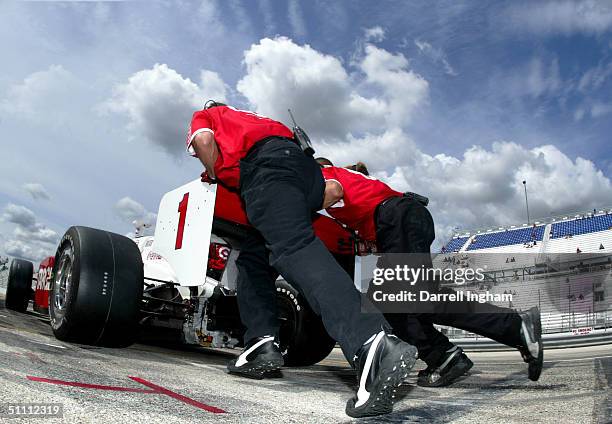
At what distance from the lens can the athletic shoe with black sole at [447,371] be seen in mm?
2764

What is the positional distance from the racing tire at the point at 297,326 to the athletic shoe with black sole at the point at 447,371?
0.99m

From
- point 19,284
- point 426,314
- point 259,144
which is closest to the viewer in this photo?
point 259,144

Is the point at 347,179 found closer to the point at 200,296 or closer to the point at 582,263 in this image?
the point at 200,296

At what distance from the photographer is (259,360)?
244 centimetres

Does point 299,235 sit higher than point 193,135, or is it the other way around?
point 193,135

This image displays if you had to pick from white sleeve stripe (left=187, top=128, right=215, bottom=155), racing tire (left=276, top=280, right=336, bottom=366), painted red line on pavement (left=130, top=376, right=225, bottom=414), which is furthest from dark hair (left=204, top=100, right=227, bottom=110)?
racing tire (left=276, top=280, right=336, bottom=366)

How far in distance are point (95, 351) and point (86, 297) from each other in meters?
0.32

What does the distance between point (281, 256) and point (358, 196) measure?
1.46 metres

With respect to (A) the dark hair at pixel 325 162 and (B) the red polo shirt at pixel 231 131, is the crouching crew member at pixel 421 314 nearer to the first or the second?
(A) the dark hair at pixel 325 162

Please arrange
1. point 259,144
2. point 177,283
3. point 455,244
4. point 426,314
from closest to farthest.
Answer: point 259,144 → point 426,314 → point 177,283 → point 455,244

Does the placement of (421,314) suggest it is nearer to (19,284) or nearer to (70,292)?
(70,292)

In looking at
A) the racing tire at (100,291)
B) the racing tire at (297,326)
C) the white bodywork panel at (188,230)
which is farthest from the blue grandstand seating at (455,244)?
the racing tire at (100,291)

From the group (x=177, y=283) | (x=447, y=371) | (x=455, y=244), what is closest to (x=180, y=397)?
(x=447, y=371)

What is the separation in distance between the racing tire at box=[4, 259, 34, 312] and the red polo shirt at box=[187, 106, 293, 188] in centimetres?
499
